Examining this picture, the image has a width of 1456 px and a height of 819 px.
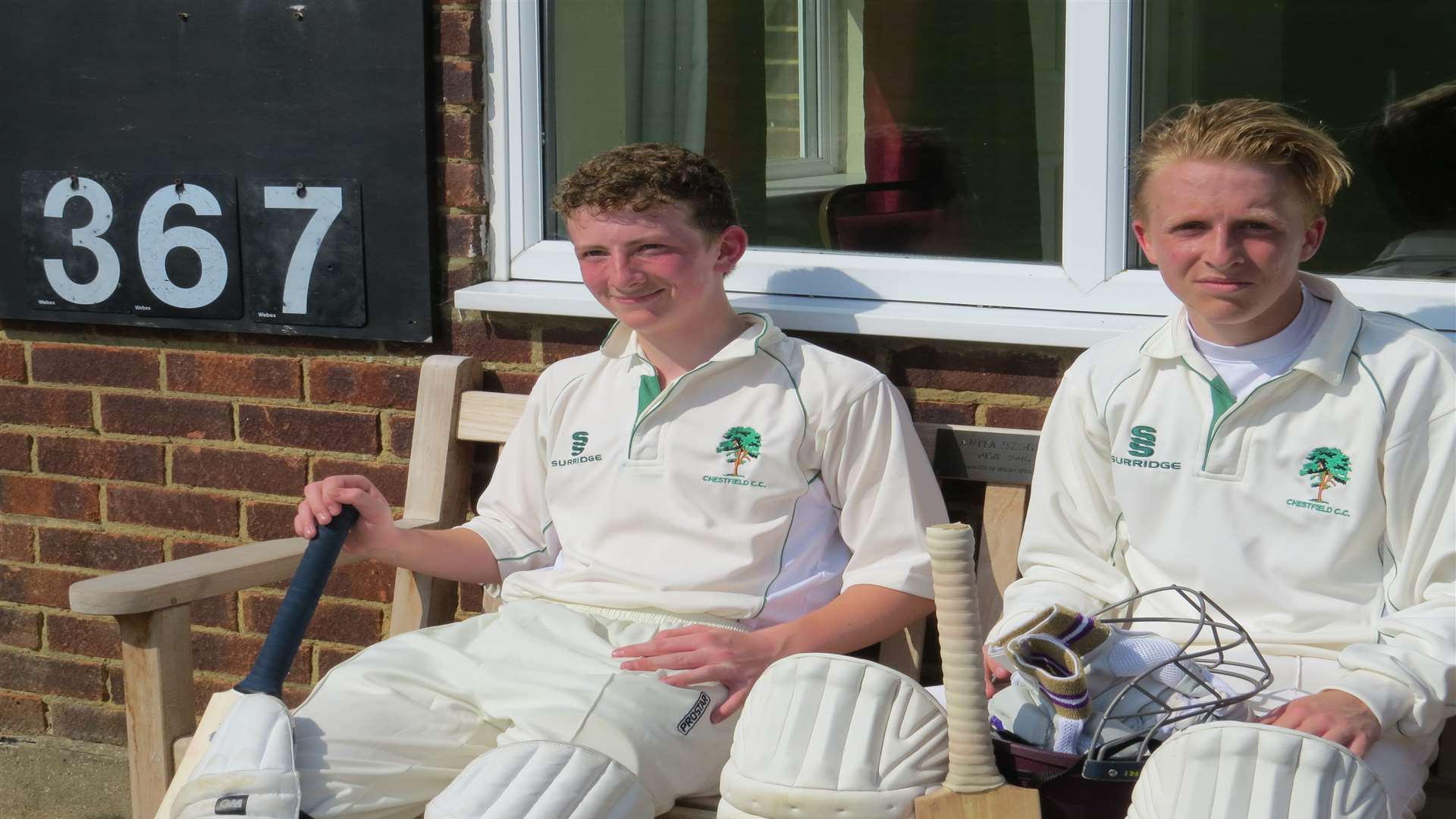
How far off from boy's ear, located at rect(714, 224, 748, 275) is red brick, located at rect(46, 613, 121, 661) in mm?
1837

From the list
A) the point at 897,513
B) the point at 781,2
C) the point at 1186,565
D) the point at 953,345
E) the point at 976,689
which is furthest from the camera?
the point at 781,2

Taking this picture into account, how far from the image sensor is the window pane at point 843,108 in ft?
9.32

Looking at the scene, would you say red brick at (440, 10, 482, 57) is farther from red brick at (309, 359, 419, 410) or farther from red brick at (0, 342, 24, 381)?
red brick at (0, 342, 24, 381)

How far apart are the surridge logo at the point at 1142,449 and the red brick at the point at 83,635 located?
2.43 metres

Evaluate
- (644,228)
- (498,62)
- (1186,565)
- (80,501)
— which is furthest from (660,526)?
(80,501)

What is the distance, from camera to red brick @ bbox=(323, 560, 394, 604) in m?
3.32

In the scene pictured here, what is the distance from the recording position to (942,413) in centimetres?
284

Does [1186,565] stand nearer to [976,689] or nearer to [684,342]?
[976,689]

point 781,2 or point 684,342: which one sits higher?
point 781,2

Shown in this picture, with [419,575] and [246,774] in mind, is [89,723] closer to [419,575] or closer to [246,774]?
[419,575]

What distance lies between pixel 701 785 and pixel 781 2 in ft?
5.14

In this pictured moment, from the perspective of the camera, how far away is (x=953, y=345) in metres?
2.81

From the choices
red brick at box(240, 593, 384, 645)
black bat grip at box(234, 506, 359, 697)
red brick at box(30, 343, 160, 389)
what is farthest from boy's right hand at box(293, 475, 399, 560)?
red brick at box(30, 343, 160, 389)

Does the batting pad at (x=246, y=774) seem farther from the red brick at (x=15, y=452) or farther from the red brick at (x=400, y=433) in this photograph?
the red brick at (x=15, y=452)
